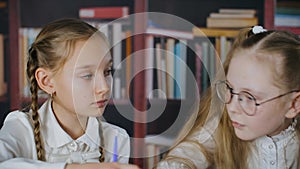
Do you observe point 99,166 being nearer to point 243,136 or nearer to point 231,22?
point 243,136

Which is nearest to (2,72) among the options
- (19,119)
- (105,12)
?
(105,12)

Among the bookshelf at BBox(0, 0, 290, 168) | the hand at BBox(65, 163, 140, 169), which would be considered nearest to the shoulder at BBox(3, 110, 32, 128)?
the hand at BBox(65, 163, 140, 169)

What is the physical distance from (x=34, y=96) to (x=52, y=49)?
9cm

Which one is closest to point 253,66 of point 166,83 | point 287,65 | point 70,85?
point 287,65

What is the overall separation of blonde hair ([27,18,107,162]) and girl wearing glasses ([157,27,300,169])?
0.80 feet

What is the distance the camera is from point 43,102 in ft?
3.07

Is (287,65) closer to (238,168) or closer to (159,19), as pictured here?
(238,168)

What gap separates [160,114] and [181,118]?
0.14 m

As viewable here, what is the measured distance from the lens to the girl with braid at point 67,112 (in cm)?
83

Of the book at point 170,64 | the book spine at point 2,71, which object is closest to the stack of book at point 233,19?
the book at point 170,64

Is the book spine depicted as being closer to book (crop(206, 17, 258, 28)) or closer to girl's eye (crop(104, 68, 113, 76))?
book (crop(206, 17, 258, 28))

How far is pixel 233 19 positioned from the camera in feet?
6.18

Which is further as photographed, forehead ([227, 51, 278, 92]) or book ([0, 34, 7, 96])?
book ([0, 34, 7, 96])

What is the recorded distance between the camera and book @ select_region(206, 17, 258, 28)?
1.88 metres
